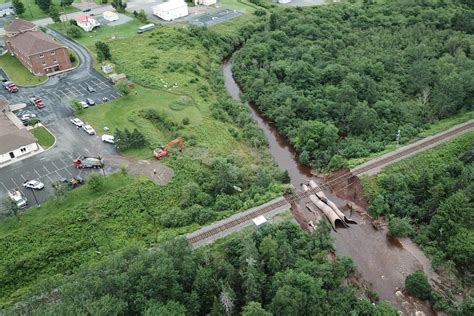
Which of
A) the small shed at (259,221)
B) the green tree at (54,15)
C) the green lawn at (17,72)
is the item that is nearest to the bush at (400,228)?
the small shed at (259,221)

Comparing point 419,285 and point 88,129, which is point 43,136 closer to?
point 88,129

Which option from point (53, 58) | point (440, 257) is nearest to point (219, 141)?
point (440, 257)

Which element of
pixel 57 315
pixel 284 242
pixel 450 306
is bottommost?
pixel 450 306

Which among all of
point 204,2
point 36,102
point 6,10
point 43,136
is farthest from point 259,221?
point 6,10

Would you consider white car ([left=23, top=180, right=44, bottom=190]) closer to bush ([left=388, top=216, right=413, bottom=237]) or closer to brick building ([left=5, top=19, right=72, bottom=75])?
brick building ([left=5, top=19, right=72, bottom=75])

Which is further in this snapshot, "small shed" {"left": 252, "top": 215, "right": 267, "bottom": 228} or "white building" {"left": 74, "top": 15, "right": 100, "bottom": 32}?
"white building" {"left": 74, "top": 15, "right": 100, "bottom": 32}

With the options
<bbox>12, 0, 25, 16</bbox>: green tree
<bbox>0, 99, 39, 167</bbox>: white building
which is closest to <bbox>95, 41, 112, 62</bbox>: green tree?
→ <bbox>0, 99, 39, 167</bbox>: white building

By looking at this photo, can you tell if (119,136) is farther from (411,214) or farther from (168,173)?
(411,214)
